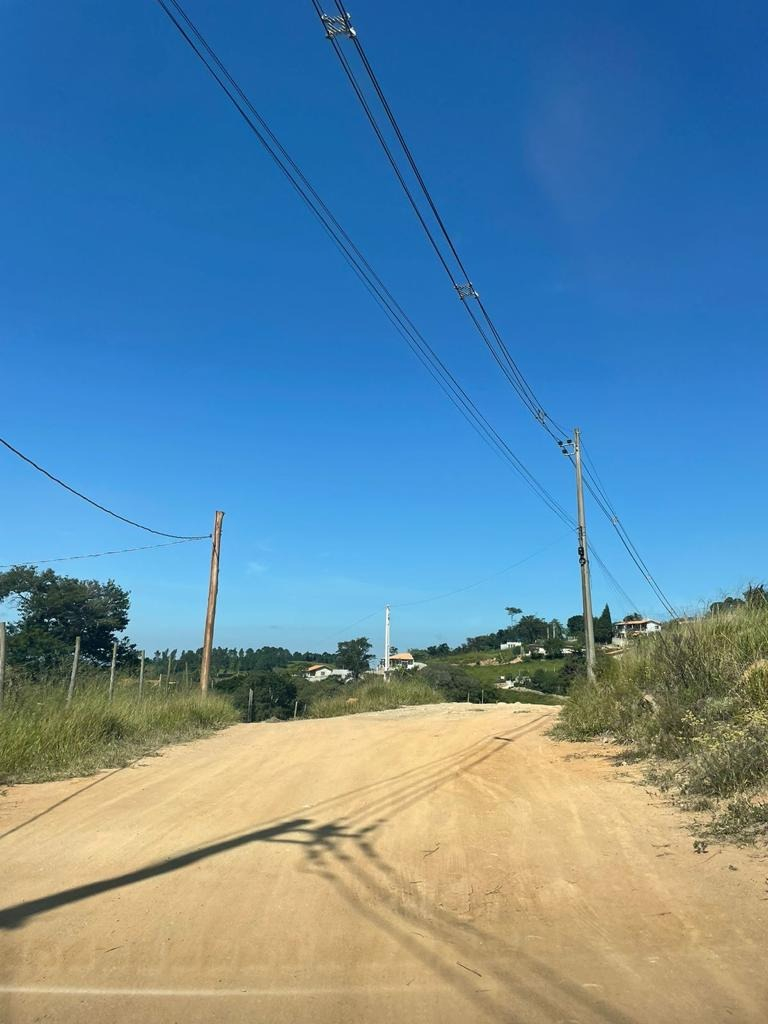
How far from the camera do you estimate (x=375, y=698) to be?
2512 cm

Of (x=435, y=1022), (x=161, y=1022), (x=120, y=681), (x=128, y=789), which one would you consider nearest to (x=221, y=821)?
(x=128, y=789)

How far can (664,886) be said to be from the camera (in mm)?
5176

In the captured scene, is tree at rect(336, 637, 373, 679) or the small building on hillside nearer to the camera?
the small building on hillside

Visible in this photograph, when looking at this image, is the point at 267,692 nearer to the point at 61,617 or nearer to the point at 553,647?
the point at 61,617

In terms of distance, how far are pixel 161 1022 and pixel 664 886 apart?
3475 mm

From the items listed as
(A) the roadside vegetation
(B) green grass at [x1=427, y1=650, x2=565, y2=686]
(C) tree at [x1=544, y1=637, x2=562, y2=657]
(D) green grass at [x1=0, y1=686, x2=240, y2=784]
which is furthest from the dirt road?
(C) tree at [x1=544, y1=637, x2=562, y2=657]

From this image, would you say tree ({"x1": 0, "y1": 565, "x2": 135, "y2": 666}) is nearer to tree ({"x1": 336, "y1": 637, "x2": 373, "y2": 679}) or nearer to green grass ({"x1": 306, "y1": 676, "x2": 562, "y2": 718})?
green grass ({"x1": 306, "y1": 676, "x2": 562, "y2": 718})

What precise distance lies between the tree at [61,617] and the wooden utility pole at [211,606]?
289 cm

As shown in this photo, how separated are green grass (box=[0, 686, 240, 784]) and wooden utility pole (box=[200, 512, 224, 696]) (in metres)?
6.22

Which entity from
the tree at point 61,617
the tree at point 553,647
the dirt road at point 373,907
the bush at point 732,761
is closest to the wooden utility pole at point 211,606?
the tree at point 61,617

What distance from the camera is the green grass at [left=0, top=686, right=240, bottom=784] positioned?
32.2 ft

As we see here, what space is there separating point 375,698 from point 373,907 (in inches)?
809

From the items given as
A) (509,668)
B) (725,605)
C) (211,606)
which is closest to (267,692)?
(211,606)

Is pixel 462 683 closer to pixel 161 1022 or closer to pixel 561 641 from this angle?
pixel 161 1022
